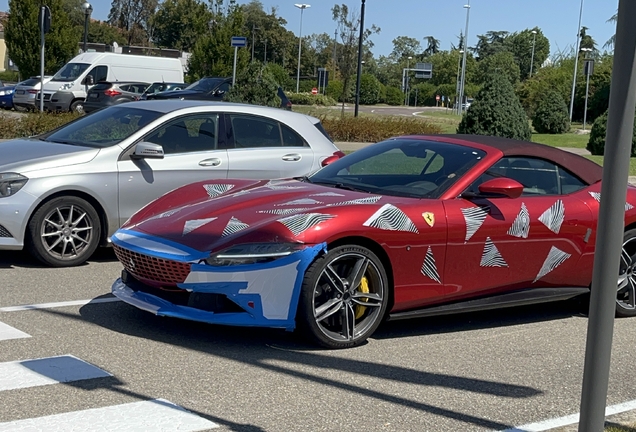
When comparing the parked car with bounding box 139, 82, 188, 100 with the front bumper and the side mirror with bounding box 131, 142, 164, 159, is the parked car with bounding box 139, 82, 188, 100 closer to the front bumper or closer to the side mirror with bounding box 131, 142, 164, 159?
the side mirror with bounding box 131, 142, 164, 159

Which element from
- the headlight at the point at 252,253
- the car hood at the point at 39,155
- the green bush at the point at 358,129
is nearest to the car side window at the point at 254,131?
the car hood at the point at 39,155

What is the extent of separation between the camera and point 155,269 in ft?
19.1

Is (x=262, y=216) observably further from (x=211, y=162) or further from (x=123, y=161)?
(x=211, y=162)

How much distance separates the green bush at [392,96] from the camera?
88438 millimetres

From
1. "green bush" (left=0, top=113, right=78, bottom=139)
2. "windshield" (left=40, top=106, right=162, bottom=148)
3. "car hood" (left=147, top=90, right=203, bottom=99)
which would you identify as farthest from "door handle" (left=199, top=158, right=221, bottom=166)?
"car hood" (left=147, top=90, right=203, bottom=99)

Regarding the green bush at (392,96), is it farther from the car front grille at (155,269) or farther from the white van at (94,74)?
the car front grille at (155,269)

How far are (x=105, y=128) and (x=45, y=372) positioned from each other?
14.4 ft

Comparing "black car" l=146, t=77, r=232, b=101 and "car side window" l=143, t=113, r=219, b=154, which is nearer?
"car side window" l=143, t=113, r=219, b=154

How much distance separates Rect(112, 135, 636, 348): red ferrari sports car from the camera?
5.60 meters

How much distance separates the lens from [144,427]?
425 centimetres

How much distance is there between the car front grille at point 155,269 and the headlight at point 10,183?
225 cm

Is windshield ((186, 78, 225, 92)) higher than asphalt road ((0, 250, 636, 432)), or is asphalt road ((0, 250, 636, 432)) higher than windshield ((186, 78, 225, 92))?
windshield ((186, 78, 225, 92))

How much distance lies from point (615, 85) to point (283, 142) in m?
6.57

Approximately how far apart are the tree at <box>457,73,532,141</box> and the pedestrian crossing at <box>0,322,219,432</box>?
16.1 metres
